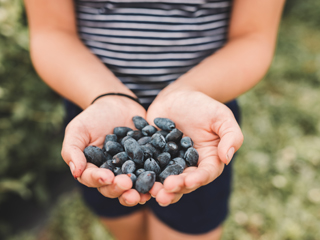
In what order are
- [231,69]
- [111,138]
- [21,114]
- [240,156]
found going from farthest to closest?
1. [240,156]
2. [21,114]
3. [231,69]
4. [111,138]

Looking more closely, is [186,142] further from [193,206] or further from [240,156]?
[240,156]

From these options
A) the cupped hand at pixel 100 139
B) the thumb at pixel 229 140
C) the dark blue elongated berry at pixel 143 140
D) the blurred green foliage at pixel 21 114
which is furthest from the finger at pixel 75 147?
the blurred green foliage at pixel 21 114

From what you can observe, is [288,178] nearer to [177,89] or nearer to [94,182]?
[177,89]

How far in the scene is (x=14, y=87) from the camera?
1984 mm

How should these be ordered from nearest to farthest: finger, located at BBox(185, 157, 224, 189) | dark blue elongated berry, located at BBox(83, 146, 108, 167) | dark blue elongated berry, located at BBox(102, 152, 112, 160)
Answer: finger, located at BBox(185, 157, 224, 189), dark blue elongated berry, located at BBox(83, 146, 108, 167), dark blue elongated berry, located at BBox(102, 152, 112, 160)

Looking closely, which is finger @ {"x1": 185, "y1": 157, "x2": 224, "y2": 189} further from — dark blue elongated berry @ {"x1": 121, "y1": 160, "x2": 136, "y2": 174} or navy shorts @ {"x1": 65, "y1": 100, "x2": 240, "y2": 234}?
navy shorts @ {"x1": 65, "y1": 100, "x2": 240, "y2": 234}

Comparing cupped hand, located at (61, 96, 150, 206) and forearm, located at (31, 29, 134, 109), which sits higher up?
forearm, located at (31, 29, 134, 109)

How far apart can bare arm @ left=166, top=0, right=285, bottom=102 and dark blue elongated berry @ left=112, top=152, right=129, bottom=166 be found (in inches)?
13.8

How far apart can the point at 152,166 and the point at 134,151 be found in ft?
0.30

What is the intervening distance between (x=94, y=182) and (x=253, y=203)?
6.25ft

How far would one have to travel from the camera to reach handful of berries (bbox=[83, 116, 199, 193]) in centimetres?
98

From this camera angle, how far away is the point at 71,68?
1272 millimetres

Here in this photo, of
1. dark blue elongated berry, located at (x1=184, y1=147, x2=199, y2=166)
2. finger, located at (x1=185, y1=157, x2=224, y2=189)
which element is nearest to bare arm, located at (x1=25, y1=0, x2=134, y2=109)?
dark blue elongated berry, located at (x1=184, y1=147, x2=199, y2=166)

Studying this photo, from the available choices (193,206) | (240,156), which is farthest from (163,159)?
(240,156)
